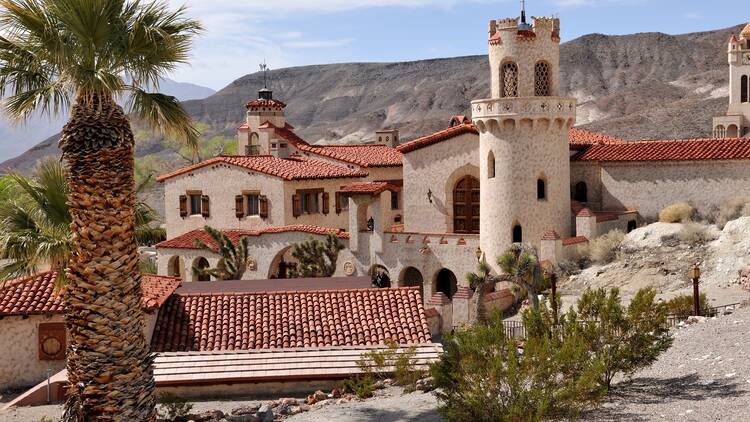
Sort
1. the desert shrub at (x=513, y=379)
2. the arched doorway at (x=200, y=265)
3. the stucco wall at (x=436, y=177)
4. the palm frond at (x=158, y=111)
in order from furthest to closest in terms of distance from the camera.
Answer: the arched doorway at (x=200, y=265)
the stucco wall at (x=436, y=177)
the palm frond at (x=158, y=111)
the desert shrub at (x=513, y=379)

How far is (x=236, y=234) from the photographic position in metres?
38.3

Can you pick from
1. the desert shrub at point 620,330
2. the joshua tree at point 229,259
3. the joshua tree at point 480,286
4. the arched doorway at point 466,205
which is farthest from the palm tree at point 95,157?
the arched doorway at point 466,205

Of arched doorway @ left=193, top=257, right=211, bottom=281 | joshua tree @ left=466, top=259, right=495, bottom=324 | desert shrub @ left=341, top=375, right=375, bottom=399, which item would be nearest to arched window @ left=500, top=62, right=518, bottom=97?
joshua tree @ left=466, top=259, right=495, bottom=324

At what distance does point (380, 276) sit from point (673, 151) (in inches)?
458

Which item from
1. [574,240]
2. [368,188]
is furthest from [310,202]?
[574,240]

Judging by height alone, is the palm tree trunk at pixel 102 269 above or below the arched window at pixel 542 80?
below

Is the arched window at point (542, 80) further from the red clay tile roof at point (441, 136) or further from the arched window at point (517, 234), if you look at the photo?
the arched window at point (517, 234)

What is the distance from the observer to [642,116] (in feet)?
310

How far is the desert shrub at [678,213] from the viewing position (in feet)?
105

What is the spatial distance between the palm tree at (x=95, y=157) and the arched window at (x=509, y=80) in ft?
65.1

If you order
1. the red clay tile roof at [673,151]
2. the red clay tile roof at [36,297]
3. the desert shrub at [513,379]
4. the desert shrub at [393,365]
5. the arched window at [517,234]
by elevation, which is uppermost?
the red clay tile roof at [673,151]

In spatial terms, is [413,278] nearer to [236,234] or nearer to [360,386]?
[236,234]

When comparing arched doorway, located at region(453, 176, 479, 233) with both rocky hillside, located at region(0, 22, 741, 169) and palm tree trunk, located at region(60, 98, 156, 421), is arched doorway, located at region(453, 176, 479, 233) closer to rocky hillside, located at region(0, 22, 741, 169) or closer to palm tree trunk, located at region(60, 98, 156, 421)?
palm tree trunk, located at region(60, 98, 156, 421)

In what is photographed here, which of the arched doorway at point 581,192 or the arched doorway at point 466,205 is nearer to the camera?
the arched doorway at point 581,192
